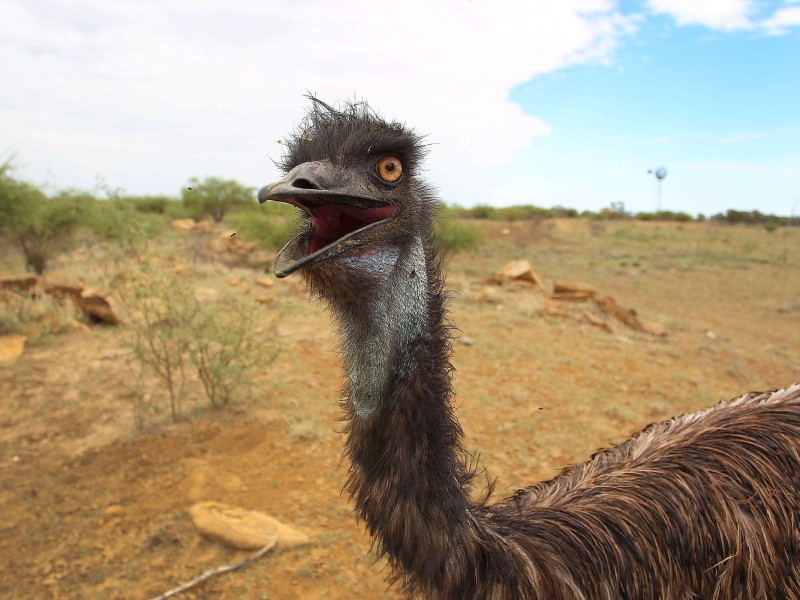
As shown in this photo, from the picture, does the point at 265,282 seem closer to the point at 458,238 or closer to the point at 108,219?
the point at 108,219

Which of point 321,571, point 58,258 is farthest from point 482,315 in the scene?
point 58,258

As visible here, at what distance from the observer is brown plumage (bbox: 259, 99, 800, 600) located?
1.51 metres

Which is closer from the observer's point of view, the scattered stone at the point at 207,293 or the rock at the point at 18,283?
the rock at the point at 18,283

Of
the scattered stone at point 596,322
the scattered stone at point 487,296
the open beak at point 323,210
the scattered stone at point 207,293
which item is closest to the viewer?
the open beak at point 323,210

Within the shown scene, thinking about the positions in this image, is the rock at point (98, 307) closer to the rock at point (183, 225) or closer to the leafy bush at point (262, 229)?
the leafy bush at point (262, 229)

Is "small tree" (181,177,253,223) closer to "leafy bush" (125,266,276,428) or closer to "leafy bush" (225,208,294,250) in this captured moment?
"leafy bush" (225,208,294,250)

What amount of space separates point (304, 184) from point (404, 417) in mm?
645

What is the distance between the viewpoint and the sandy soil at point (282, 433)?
11.1ft

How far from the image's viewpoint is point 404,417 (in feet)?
4.97

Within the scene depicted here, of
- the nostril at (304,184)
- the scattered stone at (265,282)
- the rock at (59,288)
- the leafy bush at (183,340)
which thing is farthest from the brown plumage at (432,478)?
the scattered stone at (265,282)

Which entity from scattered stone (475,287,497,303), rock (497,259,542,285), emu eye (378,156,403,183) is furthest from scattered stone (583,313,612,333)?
emu eye (378,156,403,183)

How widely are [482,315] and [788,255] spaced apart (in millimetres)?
19100

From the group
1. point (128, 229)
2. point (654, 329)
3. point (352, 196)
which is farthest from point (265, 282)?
point (352, 196)

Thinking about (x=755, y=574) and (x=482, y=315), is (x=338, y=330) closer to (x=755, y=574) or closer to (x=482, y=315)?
(x=755, y=574)
